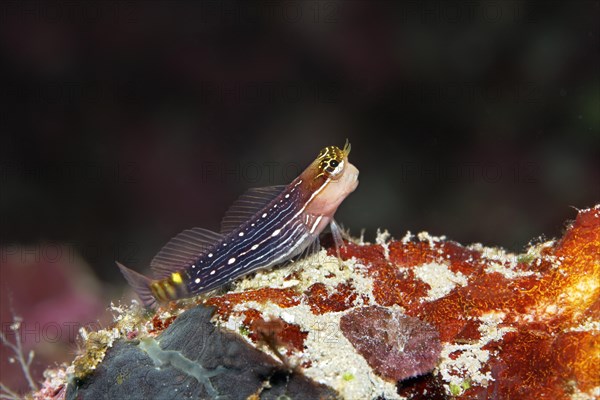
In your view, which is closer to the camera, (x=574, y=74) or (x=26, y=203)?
(x=26, y=203)

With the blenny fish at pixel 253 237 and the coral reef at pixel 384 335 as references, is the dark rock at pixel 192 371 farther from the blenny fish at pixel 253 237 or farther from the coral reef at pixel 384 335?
the blenny fish at pixel 253 237

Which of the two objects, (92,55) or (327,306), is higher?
(92,55)

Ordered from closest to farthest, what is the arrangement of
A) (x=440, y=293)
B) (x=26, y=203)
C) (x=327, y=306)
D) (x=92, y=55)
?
(x=327, y=306), (x=440, y=293), (x=92, y=55), (x=26, y=203)

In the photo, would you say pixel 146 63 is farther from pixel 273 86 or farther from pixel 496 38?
pixel 496 38

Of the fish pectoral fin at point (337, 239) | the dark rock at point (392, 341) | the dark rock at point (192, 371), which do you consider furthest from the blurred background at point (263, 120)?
the dark rock at point (392, 341)

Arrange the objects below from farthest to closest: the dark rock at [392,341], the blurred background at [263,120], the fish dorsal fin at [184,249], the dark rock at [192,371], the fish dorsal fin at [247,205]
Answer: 1. the blurred background at [263,120]
2. the fish dorsal fin at [247,205]
3. the fish dorsal fin at [184,249]
4. the dark rock at [392,341]
5. the dark rock at [192,371]

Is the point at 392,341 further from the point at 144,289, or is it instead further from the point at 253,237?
the point at 144,289

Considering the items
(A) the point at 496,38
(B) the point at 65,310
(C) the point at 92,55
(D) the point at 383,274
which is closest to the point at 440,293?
(D) the point at 383,274

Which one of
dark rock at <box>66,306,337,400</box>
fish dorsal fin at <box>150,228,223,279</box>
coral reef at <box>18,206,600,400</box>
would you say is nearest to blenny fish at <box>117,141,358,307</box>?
fish dorsal fin at <box>150,228,223,279</box>
